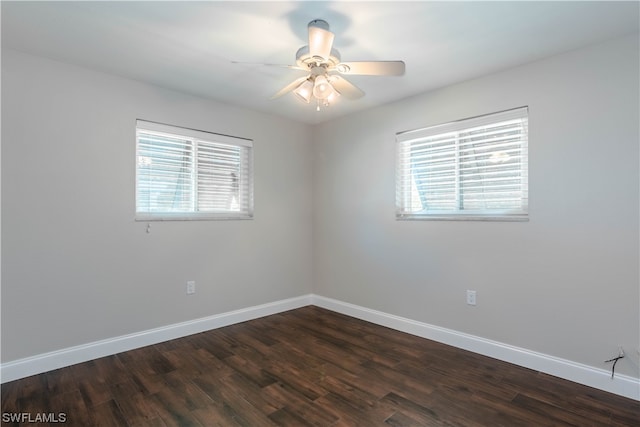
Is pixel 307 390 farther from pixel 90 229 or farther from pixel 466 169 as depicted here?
pixel 466 169

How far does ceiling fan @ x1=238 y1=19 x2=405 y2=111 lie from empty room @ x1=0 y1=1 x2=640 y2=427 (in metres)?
0.02

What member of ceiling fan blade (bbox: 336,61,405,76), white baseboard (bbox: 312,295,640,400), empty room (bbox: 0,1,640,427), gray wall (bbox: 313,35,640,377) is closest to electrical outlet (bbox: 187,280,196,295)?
empty room (bbox: 0,1,640,427)

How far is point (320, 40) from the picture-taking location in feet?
5.76

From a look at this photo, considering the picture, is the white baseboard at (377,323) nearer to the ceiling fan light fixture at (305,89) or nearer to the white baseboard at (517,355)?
the white baseboard at (517,355)

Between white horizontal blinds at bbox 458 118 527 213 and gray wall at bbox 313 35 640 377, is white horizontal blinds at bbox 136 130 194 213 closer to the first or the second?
gray wall at bbox 313 35 640 377

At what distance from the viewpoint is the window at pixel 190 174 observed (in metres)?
2.97

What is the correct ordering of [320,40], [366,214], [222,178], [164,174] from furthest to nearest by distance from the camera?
1. [366,214]
2. [222,178]
3. [164,174]
4. [320,40]

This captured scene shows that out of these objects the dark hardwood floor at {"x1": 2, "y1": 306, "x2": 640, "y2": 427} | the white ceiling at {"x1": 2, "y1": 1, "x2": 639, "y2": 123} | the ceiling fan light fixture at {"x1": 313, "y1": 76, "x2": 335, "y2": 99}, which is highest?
the white ceiling at {"x1": 2, "y1": 1, "x2": 639, "y2": 123}

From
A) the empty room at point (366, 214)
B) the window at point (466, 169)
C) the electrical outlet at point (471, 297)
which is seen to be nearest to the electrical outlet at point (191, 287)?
the empty room at point (366, 214)

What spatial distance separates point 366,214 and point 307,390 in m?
2.00

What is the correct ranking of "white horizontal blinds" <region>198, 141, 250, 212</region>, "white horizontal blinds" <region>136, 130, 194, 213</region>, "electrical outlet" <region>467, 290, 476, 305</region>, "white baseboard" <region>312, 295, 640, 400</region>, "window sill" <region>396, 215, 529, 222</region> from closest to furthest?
1. "white baseboard" <region>312, 295, 640, 400</region>
2. "window sill" <region>396, 215, 529, 222</region>
3. "electrical outlet" <region>467, 290, 476, 305</region>
4. "white horizontal blinds" <region>136, 130, 194, 213</region>
5. "white horizontal blinds" <region>198, 141, 250, 212</region>

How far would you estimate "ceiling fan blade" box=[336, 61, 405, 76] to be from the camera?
6.39ft

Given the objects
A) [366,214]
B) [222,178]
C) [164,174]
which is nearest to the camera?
[164,174]

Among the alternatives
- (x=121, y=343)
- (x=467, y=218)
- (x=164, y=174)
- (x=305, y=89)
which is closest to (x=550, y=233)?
(x=467, y=218)
